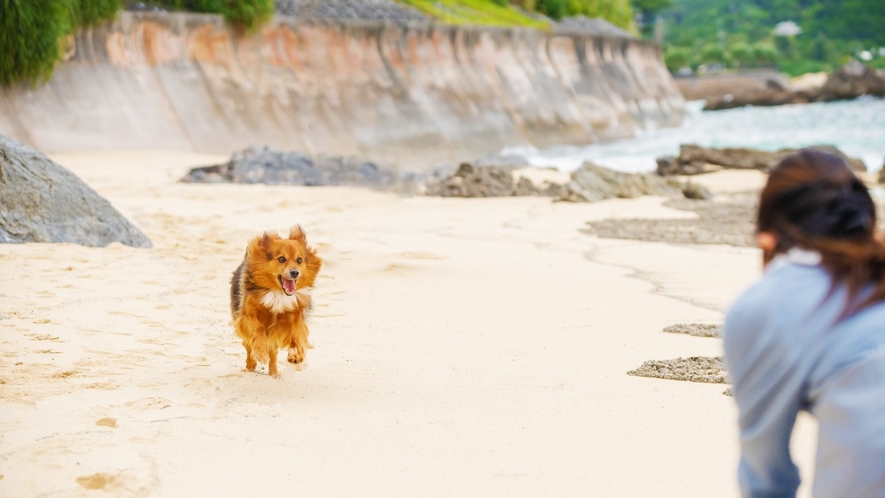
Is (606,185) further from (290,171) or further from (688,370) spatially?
(688,370)

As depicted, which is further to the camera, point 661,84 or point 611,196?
point 661,84

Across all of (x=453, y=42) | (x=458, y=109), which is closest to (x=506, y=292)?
(x=458, y=109)

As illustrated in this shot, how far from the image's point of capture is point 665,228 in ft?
36.8

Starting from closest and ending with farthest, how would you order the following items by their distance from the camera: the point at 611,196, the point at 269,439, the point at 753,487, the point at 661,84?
the point at 753,487 → the point at 269,439 → the point at 611,196 → the point at 661,84

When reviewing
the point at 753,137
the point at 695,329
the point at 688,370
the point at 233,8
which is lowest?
the point at 753,137

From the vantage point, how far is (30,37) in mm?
16016

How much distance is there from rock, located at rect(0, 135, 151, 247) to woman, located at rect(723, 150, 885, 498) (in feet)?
20.6

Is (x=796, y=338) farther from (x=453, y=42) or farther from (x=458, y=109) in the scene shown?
(x=453, y=42)

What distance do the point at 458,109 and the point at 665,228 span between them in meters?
15.4

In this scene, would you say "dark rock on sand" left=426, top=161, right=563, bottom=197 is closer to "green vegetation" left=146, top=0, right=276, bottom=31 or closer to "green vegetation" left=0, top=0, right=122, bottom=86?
"green vegetation" left=0, top=0, right=122, bottom=86

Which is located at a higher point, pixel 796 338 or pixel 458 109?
pixel 796 338

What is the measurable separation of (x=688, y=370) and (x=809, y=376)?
308 centimetres

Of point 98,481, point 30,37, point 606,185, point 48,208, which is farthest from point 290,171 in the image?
point 98,481

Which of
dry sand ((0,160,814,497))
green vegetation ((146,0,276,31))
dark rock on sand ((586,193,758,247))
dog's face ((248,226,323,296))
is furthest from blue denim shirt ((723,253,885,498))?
green vegetation ((146,0,276,31))
